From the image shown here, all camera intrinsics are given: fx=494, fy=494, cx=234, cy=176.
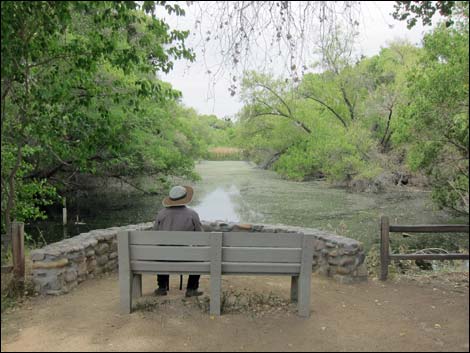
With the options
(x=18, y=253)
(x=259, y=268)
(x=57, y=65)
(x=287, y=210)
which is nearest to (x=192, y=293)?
(x=259, y=268)

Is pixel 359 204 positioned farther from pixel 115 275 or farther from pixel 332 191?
pixel 115 275

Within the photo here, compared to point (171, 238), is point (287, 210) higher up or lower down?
lower down

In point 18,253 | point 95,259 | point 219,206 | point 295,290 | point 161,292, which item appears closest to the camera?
point 295,290

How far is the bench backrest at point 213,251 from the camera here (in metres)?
4.45

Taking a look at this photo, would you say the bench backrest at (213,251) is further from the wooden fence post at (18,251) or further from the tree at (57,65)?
the tree at (57,65)

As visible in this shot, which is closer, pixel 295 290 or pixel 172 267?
pixel 172 267

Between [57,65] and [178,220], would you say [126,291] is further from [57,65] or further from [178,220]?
[57,65]

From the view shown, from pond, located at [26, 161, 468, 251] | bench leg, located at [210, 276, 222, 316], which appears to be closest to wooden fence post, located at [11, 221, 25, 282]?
bench leg, located at [210, 276, 222, 316]

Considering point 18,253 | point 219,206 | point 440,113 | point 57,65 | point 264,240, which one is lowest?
point 219,206

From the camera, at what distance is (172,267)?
14.6 ft

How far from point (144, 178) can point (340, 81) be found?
14.6 m

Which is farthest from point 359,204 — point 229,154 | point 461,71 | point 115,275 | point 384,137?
point 229,154

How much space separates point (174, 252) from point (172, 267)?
0.14 metres

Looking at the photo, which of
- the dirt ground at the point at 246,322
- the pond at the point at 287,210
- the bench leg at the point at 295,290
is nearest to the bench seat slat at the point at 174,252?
the dirt ground at the point at 246,322
